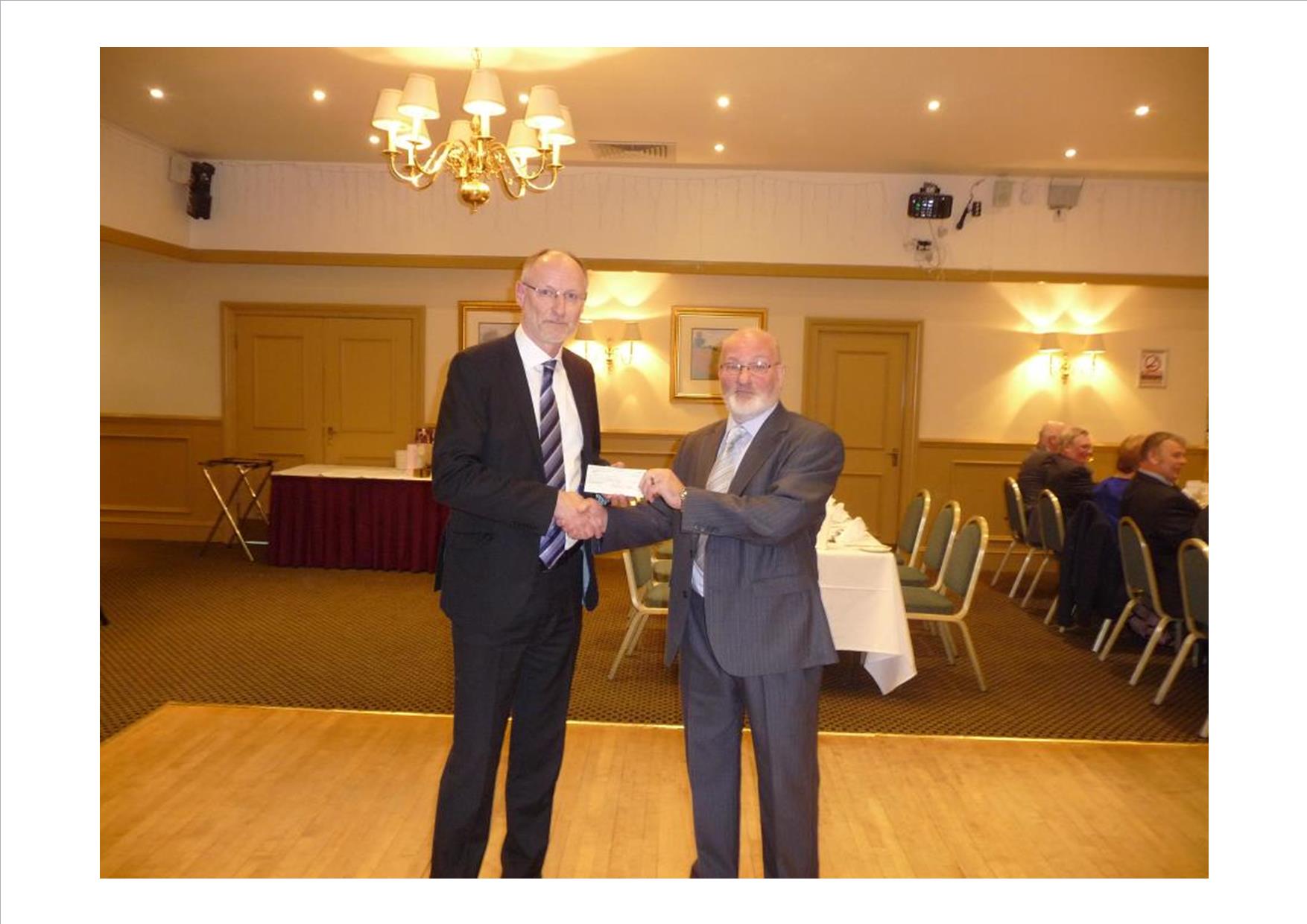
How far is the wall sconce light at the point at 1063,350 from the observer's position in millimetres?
8141

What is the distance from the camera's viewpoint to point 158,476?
855 centimetres

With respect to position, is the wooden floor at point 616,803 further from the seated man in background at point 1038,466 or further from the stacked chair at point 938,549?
the seated man in background at point 1038,466

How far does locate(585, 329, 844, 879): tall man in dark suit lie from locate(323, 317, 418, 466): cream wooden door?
6.59 meters

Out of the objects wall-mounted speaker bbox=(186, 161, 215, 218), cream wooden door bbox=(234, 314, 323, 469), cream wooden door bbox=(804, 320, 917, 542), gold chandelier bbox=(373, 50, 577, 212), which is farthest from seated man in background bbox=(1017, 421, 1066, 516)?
wall-mounted speaker bbox=(186, 161, 215, 218)

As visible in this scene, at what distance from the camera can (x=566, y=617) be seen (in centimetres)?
233

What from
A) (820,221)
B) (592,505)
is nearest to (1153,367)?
(820,221)

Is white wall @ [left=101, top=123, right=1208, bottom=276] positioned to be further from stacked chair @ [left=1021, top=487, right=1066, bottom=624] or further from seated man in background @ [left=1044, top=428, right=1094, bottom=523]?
stacked chair @ [left=1021, top=487, right=1066, bottom=624]

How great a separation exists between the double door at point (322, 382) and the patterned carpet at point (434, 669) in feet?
6.69

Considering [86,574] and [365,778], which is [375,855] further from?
[86,574]

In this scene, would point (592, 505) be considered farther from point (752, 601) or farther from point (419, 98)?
point (419, 98)

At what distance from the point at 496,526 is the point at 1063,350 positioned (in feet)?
24.6

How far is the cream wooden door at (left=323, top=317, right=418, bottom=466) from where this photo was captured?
8.42 metres

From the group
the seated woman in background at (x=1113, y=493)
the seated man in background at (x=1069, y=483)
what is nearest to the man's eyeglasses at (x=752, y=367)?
the seated woman in background at (x=1113, y=493)

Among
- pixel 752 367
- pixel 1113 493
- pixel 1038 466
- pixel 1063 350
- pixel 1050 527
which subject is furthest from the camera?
pixel 1063 350
